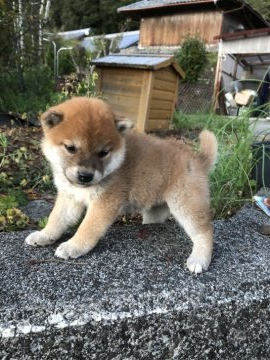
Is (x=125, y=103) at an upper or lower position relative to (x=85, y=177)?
lower

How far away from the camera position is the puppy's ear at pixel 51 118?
1840 millimetres

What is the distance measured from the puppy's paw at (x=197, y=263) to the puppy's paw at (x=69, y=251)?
1.65ft

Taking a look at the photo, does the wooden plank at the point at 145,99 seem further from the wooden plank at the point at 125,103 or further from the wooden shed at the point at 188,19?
the wooden shed at the point at 188,19

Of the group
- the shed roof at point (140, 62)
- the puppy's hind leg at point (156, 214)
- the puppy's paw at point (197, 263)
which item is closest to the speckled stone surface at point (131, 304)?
the puppy's paw at point (197, 263)

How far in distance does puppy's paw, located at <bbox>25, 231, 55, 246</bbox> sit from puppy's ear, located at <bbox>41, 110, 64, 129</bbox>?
0.55m

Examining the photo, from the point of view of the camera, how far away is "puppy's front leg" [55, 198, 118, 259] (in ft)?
6.02

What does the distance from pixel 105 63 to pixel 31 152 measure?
2.76m

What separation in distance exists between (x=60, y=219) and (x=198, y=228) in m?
0.71

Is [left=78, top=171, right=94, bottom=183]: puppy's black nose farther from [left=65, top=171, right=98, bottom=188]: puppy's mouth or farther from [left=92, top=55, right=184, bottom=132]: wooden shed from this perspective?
[left=92, top=55, right=184, bottom=132]: wooden shed

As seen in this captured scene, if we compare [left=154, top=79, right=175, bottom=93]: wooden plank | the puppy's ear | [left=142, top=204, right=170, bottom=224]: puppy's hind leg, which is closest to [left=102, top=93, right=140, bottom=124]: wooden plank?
[left=154, top=79, right=175, bottom=93]: wooden plank

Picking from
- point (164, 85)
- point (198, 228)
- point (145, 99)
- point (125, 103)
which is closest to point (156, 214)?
point (198, 228)

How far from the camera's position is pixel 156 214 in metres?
2.41

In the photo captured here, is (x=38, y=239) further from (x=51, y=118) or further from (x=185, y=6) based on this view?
(x=185, y=6)

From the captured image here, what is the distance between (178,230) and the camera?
7.70 feet
